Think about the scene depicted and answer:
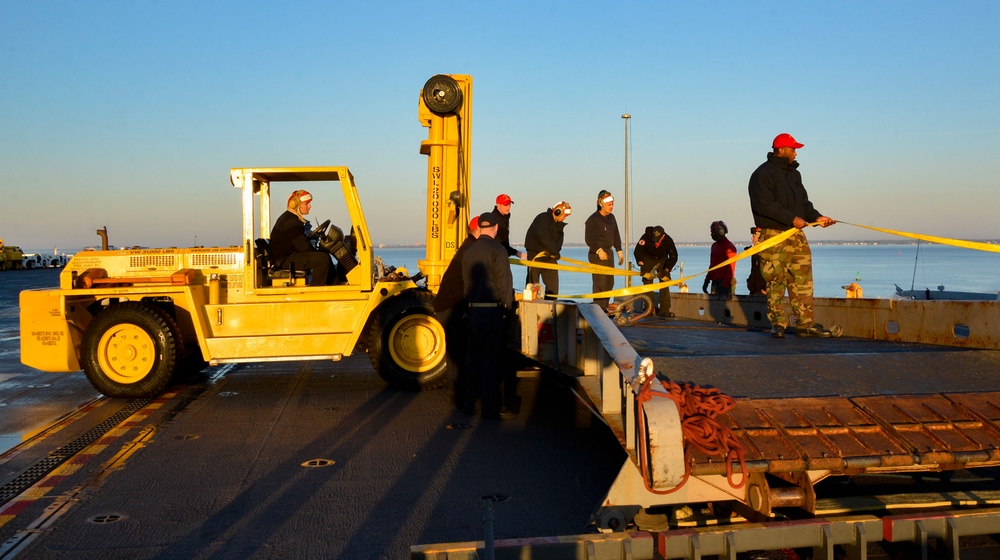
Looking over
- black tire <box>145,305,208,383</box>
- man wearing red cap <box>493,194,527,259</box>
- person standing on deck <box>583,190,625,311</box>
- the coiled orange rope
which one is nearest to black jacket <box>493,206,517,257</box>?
man wearing red cap <box>493,194,527,259</box>

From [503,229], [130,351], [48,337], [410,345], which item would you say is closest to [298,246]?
[410,345]

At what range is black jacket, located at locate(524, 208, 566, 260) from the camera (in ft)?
40.3

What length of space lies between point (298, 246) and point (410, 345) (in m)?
1.71

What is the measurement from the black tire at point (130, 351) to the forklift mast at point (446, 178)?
120 inches

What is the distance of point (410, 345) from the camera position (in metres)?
9.44

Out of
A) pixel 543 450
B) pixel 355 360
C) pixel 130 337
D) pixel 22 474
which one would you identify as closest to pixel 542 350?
pixel 543 450

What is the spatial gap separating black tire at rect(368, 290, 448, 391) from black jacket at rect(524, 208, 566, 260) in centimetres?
324

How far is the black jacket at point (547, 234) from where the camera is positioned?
40.3 ft

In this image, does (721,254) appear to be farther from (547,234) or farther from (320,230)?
(320,230)

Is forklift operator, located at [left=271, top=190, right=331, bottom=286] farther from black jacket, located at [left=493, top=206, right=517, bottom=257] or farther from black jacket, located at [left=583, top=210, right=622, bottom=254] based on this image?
black jacket, located at [left=583, top=210, right=622, bottom=254]

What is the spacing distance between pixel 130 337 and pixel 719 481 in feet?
23.8

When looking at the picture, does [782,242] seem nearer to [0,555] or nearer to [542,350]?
[542,350]

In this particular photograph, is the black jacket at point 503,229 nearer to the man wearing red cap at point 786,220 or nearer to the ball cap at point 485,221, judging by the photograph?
the ball cap at point 485,221

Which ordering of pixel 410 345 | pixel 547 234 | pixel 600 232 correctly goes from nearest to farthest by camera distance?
pixel 410 345, pixel 547 234, pixel 600 232
